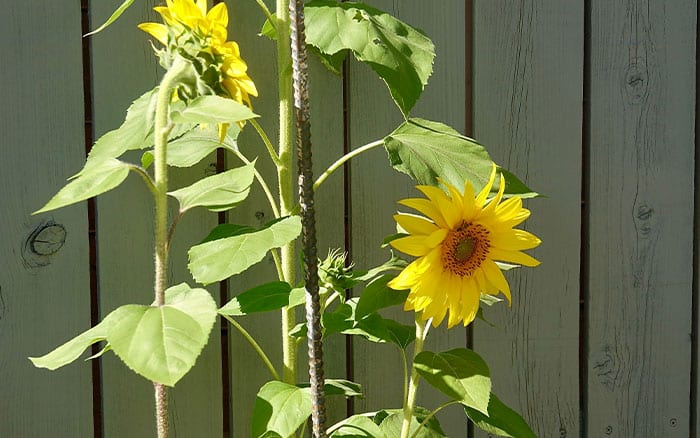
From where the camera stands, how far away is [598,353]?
2.36 metres

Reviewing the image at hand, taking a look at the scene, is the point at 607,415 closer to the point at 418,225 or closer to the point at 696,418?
the point at 696,418

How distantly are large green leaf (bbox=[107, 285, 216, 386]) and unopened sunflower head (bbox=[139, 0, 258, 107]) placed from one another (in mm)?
282

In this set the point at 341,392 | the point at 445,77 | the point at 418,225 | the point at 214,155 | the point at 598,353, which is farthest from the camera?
the point at 598,353

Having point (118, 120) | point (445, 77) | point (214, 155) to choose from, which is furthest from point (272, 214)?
point (445, 77)

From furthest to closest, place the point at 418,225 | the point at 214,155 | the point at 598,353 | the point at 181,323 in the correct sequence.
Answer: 1. the point at 598,353
2. the point at 214,155
3. the point at 418,225
4. the point at 181,323

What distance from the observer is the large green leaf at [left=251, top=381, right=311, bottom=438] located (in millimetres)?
1527

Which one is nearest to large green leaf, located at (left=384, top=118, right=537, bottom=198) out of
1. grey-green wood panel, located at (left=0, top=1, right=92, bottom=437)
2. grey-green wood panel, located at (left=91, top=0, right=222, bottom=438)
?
grey-green wood panel, located at (left=91, top=0, right=222, bottom=438)

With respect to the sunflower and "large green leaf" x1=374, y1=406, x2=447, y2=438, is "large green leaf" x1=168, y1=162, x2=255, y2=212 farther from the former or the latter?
"large green leaf" x1=374, y1=406, x2=447, y2=438

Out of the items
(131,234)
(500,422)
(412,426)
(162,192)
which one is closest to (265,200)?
(131,234)

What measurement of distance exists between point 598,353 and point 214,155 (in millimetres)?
1088

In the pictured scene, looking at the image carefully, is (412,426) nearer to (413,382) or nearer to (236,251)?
(413,382)

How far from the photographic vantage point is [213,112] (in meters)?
1.13

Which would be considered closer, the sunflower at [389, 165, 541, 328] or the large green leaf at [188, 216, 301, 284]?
the large green leaf at [188, 216, 301, 284]

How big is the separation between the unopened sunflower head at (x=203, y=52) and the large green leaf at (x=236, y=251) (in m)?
0.22
